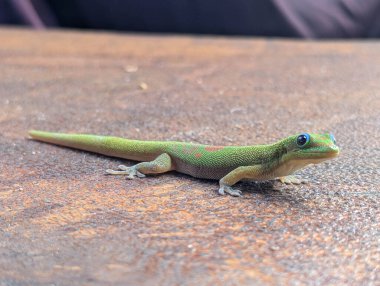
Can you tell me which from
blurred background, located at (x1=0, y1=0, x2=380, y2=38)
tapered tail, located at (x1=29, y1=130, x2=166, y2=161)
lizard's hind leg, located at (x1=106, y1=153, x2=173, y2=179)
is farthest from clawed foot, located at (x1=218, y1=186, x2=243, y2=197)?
blurred background, located at (x1=0, y1=0, x2=380, y2=38)

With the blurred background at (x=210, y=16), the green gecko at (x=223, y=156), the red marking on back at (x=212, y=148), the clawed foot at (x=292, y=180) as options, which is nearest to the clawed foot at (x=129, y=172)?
the green gecko at (x=223, y=156)

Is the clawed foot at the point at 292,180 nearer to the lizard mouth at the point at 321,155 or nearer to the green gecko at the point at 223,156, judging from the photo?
the green gecko at the point at 223,156

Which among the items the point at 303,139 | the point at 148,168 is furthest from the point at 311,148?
the point at 148,168

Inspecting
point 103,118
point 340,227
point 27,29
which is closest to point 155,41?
point 27,29

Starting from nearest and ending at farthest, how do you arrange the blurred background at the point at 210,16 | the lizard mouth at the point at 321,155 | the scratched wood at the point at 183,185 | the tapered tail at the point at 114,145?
the scratched wood at the point at 183,185, the lizard mouth at the point at 321,155, the tapered tail at the point at 114,145, the blurred background at the point at 210,16

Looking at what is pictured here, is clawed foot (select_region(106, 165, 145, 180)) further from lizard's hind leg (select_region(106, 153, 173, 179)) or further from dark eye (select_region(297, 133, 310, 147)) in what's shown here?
dark eye (select_region(297, 133, 310, 147))

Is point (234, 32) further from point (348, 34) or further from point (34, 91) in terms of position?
point (34, 91)

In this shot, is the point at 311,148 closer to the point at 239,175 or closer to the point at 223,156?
the point at 239,175
